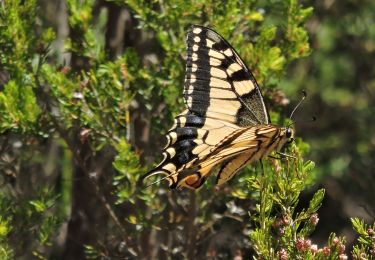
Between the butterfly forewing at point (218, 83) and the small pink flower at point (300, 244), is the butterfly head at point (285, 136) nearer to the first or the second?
the butterfly forewing at point (218, 83)

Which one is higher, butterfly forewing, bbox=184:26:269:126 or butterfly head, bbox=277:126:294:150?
butterfly forewing, bbox=184:26:269:126

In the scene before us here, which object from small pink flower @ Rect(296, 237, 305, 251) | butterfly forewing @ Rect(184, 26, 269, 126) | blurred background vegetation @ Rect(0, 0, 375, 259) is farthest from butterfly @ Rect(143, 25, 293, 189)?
small pink flower @ Rect(296, 237, 305, 251)

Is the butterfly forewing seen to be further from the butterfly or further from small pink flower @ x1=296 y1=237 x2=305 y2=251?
small pink flower @ x1=296 y1=237 x2=305 y2=251

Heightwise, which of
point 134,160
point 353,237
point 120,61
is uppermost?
point 120,61

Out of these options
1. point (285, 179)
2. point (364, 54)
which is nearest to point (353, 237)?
point (364, 54)

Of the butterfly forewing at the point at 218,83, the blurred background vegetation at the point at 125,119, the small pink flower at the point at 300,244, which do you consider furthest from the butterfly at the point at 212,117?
the small pink flower at the point at 300,244

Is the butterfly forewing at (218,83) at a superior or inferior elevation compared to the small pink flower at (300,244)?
superior

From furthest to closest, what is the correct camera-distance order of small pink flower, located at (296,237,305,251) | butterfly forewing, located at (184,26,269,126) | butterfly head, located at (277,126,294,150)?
1. butterfly forewing, located at (184,26,269,126)
2. butterfly head, located at (277,126,294,150)
3. small pink flower, located at (296,237,305,251)

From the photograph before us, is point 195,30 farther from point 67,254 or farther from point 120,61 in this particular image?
point 67,254
